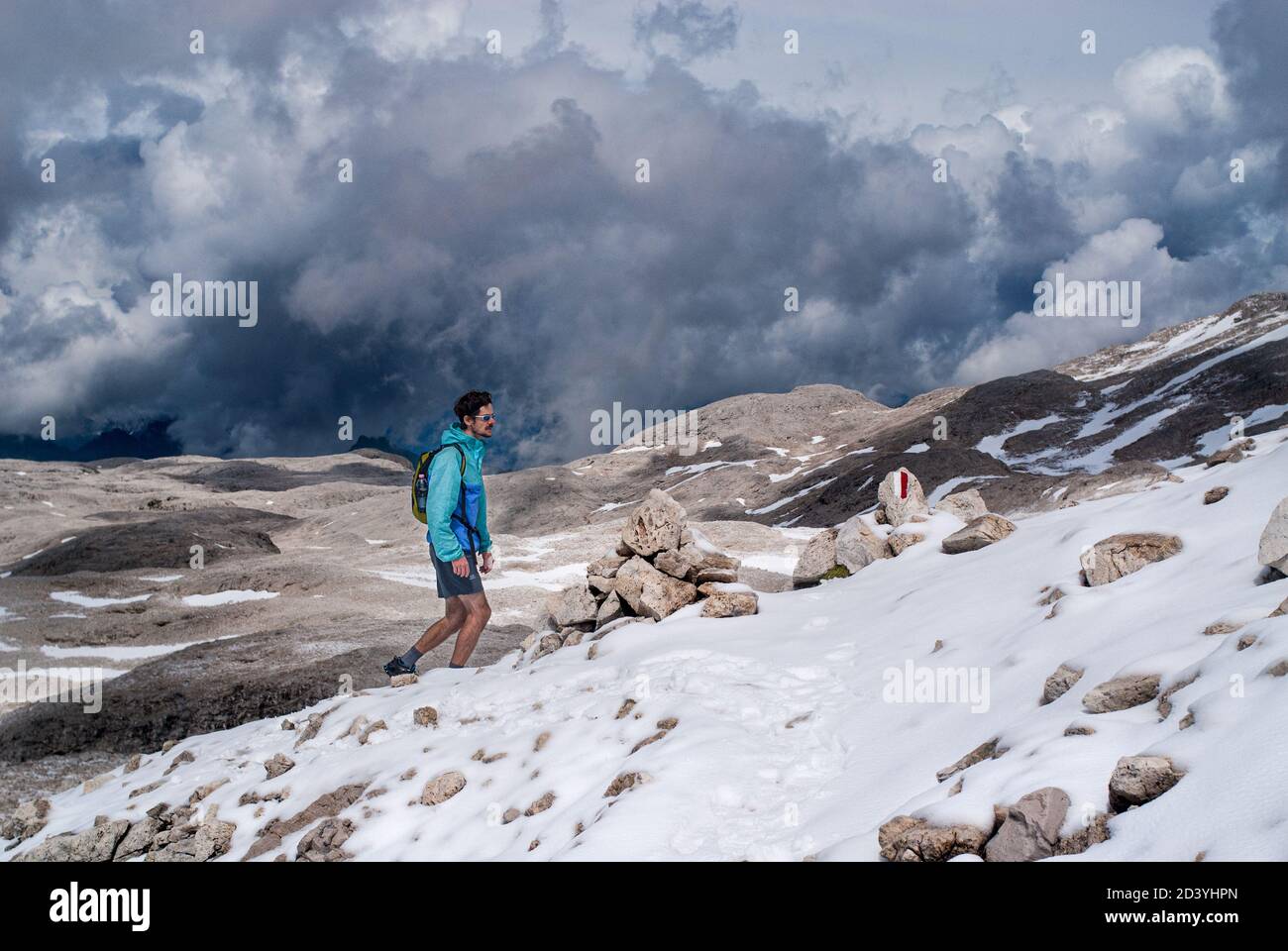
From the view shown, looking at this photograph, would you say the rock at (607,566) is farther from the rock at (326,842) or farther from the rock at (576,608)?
the rock at (326,842)

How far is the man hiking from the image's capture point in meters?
13.3

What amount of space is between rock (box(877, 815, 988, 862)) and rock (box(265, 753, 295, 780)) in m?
9.77

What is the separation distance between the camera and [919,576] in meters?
15.3

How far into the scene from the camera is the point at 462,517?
13.8 meters

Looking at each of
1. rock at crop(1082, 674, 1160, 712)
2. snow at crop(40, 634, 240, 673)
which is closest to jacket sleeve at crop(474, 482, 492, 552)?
rock at crop(1082, 674, 1160, 712)

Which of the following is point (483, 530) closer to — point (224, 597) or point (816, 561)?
point (816, 561)

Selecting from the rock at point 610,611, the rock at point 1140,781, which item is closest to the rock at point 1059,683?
the rock at point 1140,781

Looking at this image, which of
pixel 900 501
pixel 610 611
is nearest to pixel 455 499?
pixel 610 611

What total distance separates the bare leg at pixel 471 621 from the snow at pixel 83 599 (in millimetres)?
35245

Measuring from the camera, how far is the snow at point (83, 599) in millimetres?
41719

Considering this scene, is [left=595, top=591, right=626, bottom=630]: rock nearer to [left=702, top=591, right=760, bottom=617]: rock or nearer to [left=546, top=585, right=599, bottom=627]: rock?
[left=546, top=585, right=599, bottom=627]: rock

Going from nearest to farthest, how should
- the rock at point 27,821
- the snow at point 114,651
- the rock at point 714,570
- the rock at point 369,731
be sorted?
the rock at point 369,731 → the rock at point 27,821 → the rock at point 714,570 → the snow at point 114,651

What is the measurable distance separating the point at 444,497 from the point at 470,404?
1.59 meters

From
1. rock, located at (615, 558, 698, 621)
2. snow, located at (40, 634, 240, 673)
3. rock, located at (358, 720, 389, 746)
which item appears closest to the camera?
rock, located at (358, 720, 389, 746)
